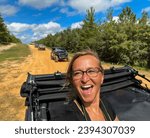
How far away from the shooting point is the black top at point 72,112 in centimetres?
284

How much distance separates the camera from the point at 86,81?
2.76 m

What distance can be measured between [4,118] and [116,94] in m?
5.81

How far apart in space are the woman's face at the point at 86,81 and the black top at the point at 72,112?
0.15m

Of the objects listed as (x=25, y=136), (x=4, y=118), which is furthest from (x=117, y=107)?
(x=4, y=118)

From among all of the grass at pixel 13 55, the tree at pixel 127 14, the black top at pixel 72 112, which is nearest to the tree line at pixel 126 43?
the tree at pixel 127 14

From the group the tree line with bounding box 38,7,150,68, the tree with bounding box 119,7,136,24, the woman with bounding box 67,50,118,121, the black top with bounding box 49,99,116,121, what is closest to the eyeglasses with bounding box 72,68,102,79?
the woman with bounding box 67,50,118,121

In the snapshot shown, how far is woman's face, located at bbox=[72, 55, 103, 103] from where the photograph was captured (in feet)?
9.08

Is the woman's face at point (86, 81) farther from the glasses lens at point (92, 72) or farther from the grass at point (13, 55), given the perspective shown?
the grass at point (13, 55)

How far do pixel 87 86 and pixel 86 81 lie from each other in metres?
0.05

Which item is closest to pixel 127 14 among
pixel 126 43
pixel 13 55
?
pixel 126 43

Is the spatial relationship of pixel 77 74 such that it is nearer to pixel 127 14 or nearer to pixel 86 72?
pixel 86 72

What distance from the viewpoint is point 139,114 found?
12.8 feet

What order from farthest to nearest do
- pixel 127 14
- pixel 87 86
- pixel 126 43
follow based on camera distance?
1. pixel 127 14
2. pixel 126 43
3. pixel 87 86

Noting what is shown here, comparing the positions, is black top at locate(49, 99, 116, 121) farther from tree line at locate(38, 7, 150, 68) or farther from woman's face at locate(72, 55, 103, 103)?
tree line at locate(38, 7, 150, 68)
